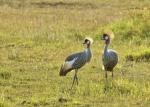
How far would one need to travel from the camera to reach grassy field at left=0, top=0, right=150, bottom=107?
427 inches

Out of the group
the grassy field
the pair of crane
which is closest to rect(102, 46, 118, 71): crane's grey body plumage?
the pair of crane

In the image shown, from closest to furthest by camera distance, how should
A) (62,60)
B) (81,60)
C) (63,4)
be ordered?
(81,60) → (62,60) → (63,4)

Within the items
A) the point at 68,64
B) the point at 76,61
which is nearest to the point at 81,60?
the point at 76,61

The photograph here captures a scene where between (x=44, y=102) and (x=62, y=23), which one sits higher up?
(x=62, y=23)

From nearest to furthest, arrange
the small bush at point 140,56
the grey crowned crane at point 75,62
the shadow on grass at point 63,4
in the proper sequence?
the grey crowned crane at point 75,62
the small bush at point 140,56
the shadow on grass at point 63,4

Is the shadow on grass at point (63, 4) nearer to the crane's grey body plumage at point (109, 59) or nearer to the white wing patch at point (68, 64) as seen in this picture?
the crane's grey body plumage at point (109, 59)

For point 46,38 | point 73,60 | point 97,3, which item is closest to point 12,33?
point 46,38

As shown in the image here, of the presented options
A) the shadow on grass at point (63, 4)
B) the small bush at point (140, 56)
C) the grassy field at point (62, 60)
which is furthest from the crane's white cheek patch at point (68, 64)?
the shadow on grass at point (63, 4)

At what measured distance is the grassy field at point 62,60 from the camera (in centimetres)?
1084

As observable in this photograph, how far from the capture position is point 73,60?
1202 cm

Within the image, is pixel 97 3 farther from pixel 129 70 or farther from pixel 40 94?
pixel 40 94

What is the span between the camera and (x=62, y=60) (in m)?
15.5

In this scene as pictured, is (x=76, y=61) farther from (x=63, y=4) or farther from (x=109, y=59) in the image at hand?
(x=63, y=4)

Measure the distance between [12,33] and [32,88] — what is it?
915 cm
